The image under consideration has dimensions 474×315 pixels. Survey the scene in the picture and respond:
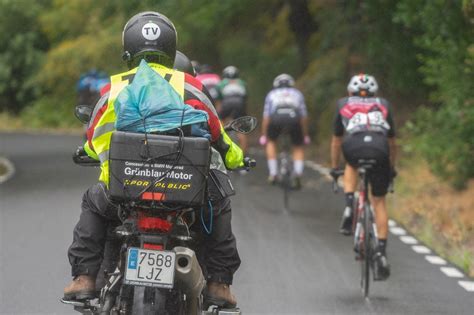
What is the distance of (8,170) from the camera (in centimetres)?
2859

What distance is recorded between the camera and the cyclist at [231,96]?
2464cm

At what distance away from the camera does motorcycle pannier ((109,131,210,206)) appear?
24.0 ft

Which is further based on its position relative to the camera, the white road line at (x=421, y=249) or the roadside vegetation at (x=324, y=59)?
the roadside vegetation at (x=324, y=59)

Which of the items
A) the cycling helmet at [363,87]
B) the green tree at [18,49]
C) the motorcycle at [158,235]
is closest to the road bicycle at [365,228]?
the cycling helmet at [363,87]

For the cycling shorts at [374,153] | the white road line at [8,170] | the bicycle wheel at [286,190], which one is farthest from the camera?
the white road line at [8,170]

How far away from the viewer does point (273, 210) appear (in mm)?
19594

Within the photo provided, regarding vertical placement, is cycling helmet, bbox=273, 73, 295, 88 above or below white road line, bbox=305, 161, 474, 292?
above

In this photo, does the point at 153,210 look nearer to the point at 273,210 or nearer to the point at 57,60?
the point at 273,210

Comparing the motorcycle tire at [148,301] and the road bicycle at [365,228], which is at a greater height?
the road bicycle at [365,228]

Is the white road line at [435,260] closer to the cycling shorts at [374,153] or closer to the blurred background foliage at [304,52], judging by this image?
the cycling shorts at [374,153]

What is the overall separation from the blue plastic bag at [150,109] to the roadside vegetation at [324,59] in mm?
7226

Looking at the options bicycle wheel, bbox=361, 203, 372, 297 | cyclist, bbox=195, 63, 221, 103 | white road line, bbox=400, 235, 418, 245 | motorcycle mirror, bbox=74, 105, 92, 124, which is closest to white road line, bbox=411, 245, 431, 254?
white road line, bbox=400, 235, 418, 245

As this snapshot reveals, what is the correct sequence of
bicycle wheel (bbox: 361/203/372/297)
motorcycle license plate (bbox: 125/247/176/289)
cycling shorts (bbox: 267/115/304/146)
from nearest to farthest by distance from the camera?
motorcycle license plate (bbox: 125/247/176/289) < bicycle wheel (bbox: 361/203/372/297) < cycling shorts (bbox: 267/115/304/146)

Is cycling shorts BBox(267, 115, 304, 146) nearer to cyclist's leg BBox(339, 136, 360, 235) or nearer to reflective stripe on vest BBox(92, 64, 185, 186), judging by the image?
cyclist's leg BBox(339, 136, 360, 235)
